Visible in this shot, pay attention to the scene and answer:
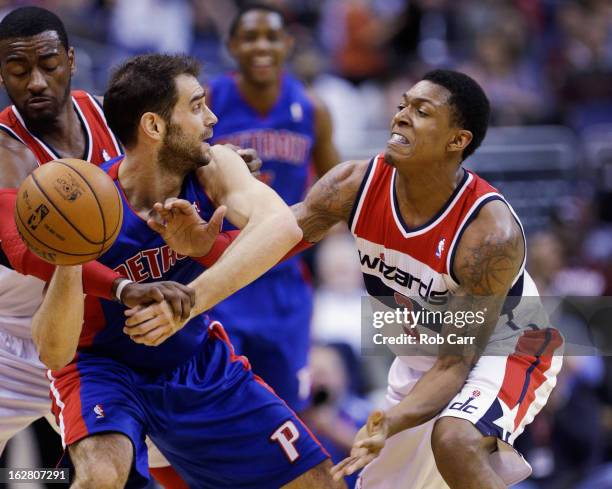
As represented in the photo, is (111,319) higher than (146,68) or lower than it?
lower

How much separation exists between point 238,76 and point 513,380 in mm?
3407

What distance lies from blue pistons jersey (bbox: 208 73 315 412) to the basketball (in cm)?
292

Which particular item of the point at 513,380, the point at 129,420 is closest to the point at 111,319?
the point at 129,420

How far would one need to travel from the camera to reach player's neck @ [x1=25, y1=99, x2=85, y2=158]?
207 inches

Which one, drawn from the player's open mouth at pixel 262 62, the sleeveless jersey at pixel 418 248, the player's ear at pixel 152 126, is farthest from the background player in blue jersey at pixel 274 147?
the player's ear at pixel 152 126

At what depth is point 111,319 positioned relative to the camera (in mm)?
4969

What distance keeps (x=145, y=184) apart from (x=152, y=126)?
255mm

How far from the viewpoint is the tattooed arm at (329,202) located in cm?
545

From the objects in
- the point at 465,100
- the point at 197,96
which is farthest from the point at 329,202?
the point at 197,96

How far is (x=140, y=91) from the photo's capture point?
4.81 meters

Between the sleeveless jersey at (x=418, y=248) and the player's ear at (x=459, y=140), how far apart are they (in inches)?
5.2

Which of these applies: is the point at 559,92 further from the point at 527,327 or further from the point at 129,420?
the point at 129,420

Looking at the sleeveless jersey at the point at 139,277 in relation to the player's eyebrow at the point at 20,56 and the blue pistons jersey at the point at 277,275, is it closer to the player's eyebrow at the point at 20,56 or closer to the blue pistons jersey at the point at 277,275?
the player's eyebrow at the point at 20,56

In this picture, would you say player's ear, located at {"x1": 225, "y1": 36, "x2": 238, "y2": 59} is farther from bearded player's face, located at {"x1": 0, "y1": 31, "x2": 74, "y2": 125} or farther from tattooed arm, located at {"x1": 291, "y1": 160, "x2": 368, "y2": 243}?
bearded player's face, located at {"x1": 0, "y1": 31, "x2": 74, "y2": 125}
